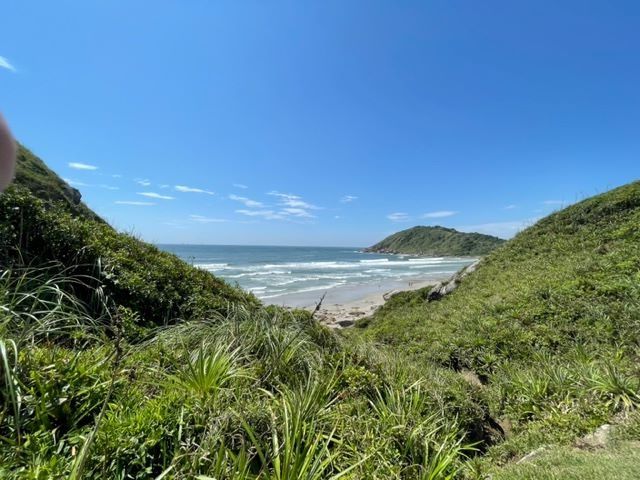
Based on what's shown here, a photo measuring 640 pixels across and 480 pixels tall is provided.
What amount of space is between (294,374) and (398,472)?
4.40 feet

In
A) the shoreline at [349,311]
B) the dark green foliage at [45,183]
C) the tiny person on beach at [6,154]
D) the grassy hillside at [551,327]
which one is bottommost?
the shoreline at [349,311]

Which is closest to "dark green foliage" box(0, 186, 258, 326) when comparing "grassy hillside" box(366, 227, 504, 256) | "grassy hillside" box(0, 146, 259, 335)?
"grassy hillside" box(0, 146, 259, 335)

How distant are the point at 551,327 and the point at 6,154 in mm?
8376

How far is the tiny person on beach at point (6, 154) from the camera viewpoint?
0.87 metres

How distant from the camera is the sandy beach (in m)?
16.9

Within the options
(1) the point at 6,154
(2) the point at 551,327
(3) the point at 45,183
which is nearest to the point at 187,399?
(1) the point at 6,154

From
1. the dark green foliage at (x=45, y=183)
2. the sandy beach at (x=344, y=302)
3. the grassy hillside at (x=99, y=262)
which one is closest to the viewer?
the grassy hillside at (x=99, y=262)

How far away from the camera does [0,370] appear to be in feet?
6.48

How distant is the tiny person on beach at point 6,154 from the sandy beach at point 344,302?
13493mm

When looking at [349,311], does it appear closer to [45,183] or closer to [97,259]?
[45,183]

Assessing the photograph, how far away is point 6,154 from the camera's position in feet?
2.96

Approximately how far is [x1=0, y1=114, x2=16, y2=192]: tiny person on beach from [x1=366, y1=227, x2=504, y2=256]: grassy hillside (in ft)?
282

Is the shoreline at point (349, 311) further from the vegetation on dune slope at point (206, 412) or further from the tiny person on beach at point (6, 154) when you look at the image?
the tiny person on beach at point (6, 154)

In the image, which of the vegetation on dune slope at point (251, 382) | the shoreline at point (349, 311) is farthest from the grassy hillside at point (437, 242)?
the vegetation on dune slope at point (251, 382)
